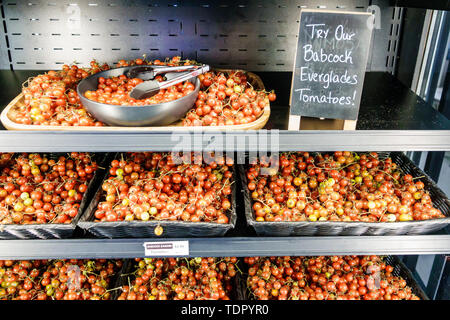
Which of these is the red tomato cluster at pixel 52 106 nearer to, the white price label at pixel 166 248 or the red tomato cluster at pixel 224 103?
the red tomato cluster at pixel 224 103

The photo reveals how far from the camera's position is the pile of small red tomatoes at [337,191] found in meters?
1.61

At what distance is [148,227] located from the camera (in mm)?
1511

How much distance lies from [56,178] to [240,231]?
3.02 ft

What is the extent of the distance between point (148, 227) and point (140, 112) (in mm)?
490

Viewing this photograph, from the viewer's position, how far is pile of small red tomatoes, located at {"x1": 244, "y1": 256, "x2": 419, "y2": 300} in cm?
186

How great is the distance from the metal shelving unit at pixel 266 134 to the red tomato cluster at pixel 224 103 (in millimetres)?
78

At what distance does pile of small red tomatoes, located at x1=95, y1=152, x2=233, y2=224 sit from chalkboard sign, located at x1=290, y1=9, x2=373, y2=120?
51 centimetres

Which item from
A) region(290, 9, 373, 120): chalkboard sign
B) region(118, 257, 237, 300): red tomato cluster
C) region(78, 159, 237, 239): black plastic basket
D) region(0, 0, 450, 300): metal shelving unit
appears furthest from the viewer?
region(118, 257, 237, 300): red tomato cluster

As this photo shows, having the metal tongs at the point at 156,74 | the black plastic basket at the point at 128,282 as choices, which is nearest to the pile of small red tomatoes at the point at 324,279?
the black plastic basket at the point at 128,282

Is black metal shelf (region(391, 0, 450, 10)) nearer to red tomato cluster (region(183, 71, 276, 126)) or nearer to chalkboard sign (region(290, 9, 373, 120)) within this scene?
chalkboard sign (region(290, 9, 373, 120))
